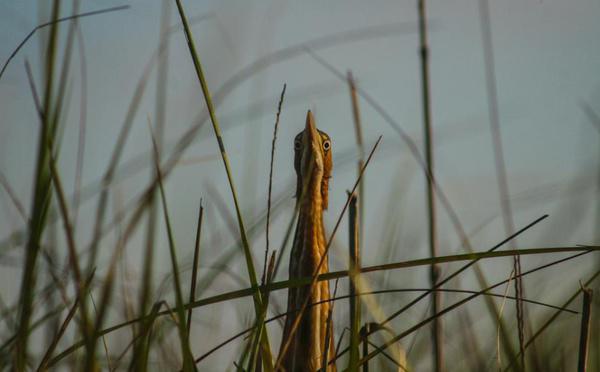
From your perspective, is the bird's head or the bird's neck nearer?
the bird's neck

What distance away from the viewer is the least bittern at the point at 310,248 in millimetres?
2592

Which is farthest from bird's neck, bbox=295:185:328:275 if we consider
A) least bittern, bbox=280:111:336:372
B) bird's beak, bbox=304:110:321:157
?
bird's beak, bbox=304:110:321:157

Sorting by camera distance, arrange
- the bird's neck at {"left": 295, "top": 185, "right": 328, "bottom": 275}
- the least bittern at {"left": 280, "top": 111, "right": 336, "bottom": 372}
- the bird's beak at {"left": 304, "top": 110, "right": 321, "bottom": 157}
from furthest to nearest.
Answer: the bird's beak at {"left": 304, "top": 110, "right": 321, "bottom": 157}
the bird's neck at {"left": 295, "top": 185, "right": 328, "bottom": 275}
the least bittern at {"left": 280, "top": 111, "right": 336, "bottom": 372}

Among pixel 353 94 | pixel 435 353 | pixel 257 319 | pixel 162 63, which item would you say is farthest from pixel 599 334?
pixel 162 63

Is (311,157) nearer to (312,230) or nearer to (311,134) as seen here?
(311,134)

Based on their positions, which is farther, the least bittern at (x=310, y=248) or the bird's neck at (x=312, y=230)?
the bird's neck at (x=312, y=230)

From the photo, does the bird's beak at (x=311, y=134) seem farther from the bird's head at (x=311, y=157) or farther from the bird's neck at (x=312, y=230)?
the bird's neck at (x=312, y=230)

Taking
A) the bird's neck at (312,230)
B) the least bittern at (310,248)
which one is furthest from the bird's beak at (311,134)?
the bird's neck at (312,230)

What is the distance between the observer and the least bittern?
259 cm

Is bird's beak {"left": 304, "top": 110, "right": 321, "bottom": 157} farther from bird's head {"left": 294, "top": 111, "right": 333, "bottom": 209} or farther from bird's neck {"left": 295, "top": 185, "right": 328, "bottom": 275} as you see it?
bird's neck {"left": 295, "top": 185, "right": 328, "bottom": 275}

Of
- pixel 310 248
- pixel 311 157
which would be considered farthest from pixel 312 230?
pixel 311 157

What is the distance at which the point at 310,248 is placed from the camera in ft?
8.89

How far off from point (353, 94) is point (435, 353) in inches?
26.7

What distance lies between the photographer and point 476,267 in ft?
4.96
